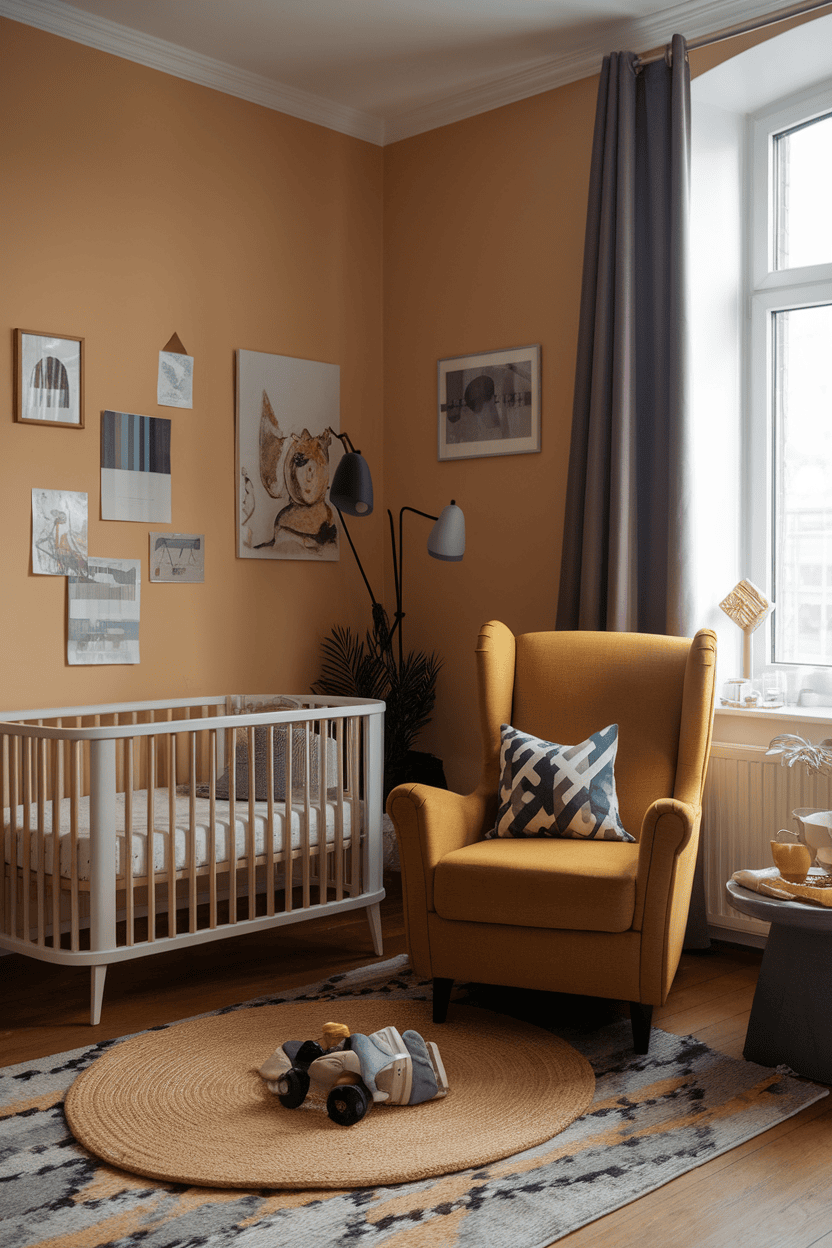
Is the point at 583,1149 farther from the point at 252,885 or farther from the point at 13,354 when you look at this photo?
the point at 13,354

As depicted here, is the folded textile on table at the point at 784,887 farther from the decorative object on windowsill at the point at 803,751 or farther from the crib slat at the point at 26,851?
the crib slat at the point at 26,851

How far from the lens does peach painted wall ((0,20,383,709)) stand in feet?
10.9

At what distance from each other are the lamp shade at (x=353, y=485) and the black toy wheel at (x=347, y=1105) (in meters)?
1.85

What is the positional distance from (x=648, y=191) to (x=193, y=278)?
148cm

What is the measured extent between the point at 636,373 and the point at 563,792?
4.46 ft

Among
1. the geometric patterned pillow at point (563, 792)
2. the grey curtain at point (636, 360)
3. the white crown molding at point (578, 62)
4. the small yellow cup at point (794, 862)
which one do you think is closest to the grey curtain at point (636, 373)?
the grey curtain at point (636, 360)

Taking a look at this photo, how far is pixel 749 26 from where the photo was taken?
3.23 metres

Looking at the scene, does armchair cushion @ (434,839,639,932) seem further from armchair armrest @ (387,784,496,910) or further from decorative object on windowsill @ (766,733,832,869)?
decorative object on windowsill @ (766,733,832,869)

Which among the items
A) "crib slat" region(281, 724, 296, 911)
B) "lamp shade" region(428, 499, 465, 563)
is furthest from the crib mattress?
"lamp shade" region(428, 499, 465, 563)

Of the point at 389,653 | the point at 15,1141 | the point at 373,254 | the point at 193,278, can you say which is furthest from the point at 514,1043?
the point at 373,254

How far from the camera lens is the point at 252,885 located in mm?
3012

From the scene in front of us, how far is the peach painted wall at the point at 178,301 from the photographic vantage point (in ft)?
10.9

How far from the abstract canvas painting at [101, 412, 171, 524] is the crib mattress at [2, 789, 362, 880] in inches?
35.4

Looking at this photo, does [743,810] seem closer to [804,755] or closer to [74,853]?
[804,755]
